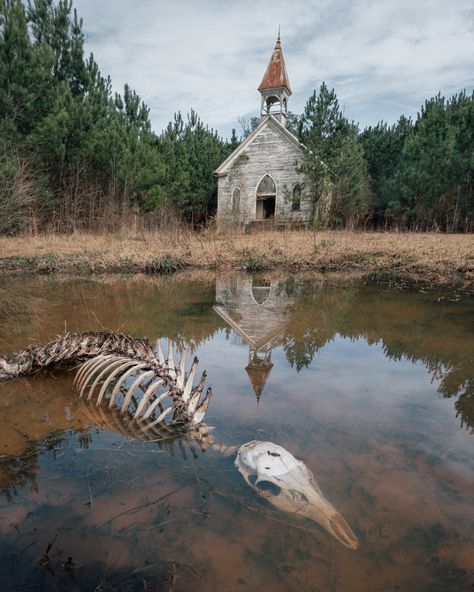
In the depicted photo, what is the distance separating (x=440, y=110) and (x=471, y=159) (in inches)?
205

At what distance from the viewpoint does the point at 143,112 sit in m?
20.9

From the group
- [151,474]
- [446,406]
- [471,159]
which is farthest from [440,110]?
[151,474]

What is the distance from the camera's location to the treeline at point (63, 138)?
45.4 ft

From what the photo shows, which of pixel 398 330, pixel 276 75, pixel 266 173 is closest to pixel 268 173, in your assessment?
pixel 266 173

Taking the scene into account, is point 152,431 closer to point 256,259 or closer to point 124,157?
point 256,259


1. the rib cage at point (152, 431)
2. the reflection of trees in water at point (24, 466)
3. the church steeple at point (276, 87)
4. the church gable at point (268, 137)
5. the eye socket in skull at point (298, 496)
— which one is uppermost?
the church steeple at point (276, 87)

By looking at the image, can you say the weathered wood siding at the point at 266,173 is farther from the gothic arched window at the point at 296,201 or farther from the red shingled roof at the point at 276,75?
the red shingled roof at the point at 276,75

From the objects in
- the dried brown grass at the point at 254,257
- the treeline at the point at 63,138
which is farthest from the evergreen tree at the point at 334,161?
the treeline at the point at 63,138

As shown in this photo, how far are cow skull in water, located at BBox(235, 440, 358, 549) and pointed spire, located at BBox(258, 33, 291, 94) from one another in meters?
25.6

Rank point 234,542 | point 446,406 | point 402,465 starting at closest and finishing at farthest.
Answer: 1. point 234,542
2. point 402,465
3. point 446,406

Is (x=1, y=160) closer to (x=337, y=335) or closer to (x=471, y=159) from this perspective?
(x=337, y=335)

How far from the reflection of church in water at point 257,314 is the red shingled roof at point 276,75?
64.3 ft

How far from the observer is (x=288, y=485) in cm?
181

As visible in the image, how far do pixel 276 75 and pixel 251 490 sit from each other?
26.8 meters
